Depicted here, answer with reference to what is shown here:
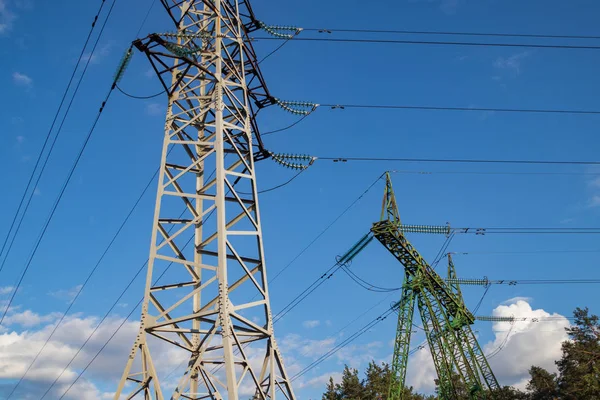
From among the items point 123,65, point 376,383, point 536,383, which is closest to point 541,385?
point 536,383

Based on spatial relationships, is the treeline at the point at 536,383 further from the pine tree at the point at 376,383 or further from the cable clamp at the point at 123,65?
the cable clamp at the point at 123,65

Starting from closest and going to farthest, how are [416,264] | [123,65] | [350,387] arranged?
[123,65] → [416,264] → [350,387]

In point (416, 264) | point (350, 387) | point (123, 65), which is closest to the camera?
point (123, 65)

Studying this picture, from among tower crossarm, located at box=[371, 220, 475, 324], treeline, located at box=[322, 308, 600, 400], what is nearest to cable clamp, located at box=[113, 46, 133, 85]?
tower crossarm, located at box=[371, 220, 475, 324]

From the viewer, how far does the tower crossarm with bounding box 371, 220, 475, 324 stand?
3950 cm

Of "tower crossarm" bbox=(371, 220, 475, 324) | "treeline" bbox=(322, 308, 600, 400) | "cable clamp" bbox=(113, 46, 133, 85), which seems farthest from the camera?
"treeline" bbox=(322, 308, 600, 400)

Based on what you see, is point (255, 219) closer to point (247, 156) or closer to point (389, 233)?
point (247, 156)

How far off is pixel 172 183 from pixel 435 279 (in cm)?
3210

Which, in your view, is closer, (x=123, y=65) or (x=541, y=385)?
(x=123, y=65)

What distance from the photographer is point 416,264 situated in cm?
4166

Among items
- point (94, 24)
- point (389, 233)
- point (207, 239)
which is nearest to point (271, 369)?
point (207, 239)

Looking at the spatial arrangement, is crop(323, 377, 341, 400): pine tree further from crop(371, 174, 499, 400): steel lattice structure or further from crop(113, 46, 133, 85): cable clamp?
crop(113, 46, 133, 85): cable clamp

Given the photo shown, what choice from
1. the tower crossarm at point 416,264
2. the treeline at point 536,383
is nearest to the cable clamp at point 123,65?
the tower crossarm at point 416,264

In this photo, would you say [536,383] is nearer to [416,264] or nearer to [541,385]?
[541,385]
